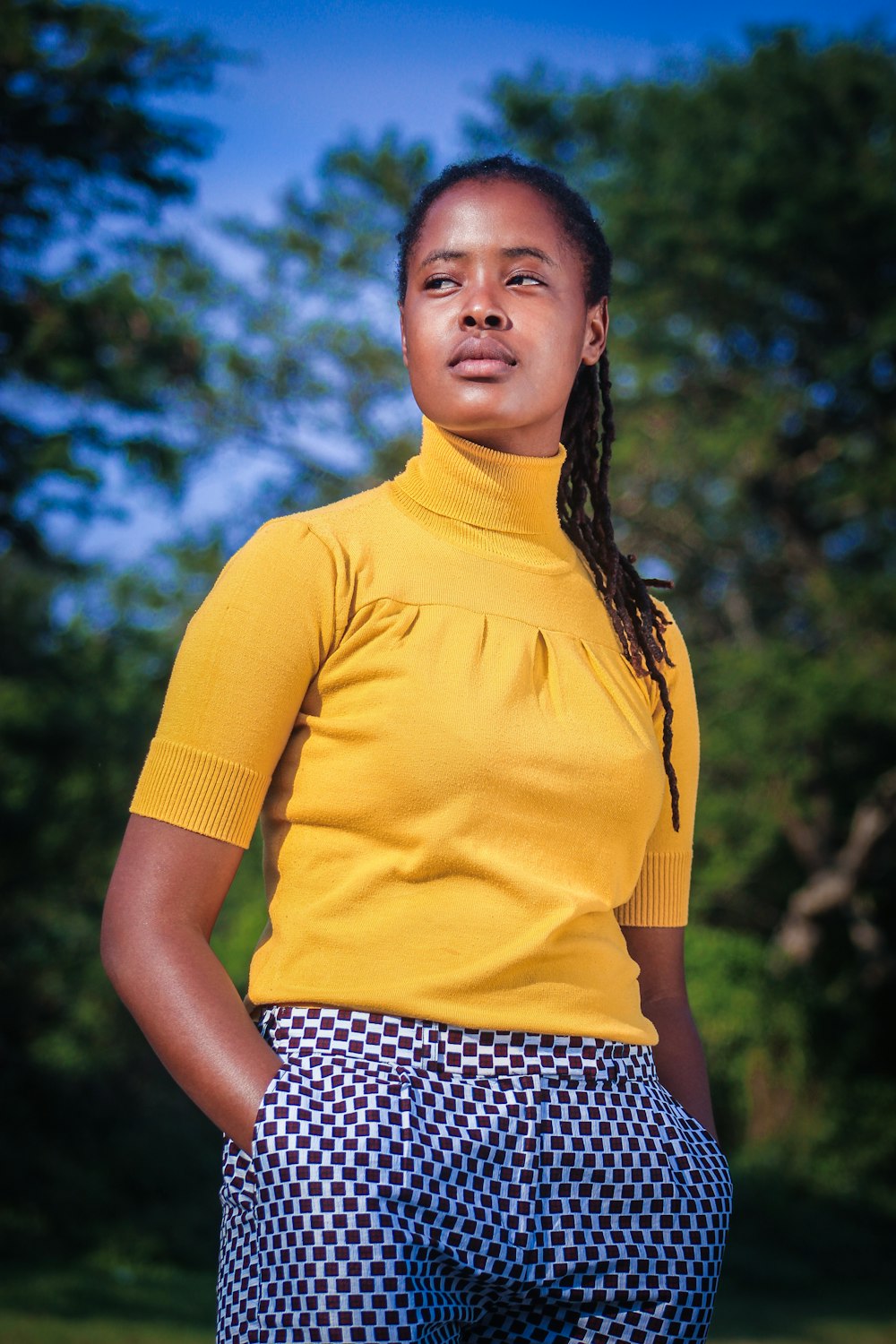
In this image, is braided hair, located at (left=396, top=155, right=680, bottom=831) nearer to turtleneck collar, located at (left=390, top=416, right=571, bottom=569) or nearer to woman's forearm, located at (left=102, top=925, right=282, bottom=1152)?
turtleneck collar, located at (left=390, top=416, right=571, bottom=569)

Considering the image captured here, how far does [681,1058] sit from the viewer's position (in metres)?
1.57

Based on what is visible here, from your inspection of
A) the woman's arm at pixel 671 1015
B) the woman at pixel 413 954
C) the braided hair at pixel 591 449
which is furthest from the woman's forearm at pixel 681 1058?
the braided hair at pixel 591 449

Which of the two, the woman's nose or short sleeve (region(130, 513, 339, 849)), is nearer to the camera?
short sleeve (region(130, 513, 339, 849))

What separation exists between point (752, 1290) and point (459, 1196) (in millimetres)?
9426

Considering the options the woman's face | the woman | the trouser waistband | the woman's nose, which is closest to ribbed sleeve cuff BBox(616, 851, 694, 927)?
the woman

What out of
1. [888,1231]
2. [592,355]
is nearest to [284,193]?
[888,1231]

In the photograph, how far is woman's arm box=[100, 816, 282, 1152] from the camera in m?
1.21

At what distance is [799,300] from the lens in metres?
14.7

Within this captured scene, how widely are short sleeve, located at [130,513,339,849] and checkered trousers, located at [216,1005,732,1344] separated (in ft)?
0.67

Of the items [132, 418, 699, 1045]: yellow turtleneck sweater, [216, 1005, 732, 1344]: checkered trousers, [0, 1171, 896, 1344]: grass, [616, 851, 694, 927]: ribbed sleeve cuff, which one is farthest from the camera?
[0, 1171, 896, 1344]: grass

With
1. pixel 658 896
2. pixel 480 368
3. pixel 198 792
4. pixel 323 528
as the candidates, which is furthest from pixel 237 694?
pixel 658 896

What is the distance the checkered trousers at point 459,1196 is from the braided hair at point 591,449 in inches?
17.4

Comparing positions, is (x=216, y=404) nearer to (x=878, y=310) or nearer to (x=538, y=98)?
(x=538, y=98)

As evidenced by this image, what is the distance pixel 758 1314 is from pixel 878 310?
379 inches
